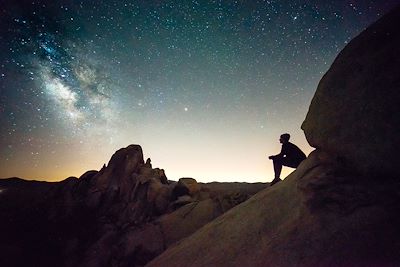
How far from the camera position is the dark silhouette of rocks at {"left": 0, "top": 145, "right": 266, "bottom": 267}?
12562mm

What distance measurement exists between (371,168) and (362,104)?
65.0 inches

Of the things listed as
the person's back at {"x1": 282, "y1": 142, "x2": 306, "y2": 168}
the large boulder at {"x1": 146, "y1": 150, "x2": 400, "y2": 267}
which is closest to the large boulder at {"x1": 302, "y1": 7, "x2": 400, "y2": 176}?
the large boulder at {"x1": 146, "y1": 150, "x2": 400, "y2": 267}

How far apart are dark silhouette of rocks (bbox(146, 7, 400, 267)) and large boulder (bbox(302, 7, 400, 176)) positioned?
2 centimetres

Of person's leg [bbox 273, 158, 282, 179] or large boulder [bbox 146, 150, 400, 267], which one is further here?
person's leg [bbox 273, 158, 282, 179]

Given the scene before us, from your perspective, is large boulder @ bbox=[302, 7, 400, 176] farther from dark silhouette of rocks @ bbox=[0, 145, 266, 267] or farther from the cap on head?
dark silhouette of rocks @ bbox=[0, 145, 266, 267]

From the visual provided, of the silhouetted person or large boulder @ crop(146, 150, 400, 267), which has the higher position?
the silhouetted person

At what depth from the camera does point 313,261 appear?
15.1 ft

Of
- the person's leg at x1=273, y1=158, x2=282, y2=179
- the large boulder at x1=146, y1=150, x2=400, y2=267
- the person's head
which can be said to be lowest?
the large boulder at x1=146, y1=150, x2=400, y2=267

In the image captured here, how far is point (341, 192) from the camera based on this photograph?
18.5 ft

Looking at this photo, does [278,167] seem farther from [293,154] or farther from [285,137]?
[285,137]

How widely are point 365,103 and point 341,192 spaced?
7.88 feet

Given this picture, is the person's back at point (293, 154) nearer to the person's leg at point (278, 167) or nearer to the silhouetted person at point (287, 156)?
the silhouetted person at point (287, 156)

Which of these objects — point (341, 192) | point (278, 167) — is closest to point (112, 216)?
point (278, 167)

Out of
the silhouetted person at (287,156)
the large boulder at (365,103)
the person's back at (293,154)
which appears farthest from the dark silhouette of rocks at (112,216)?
the large boulder at (365,103)
